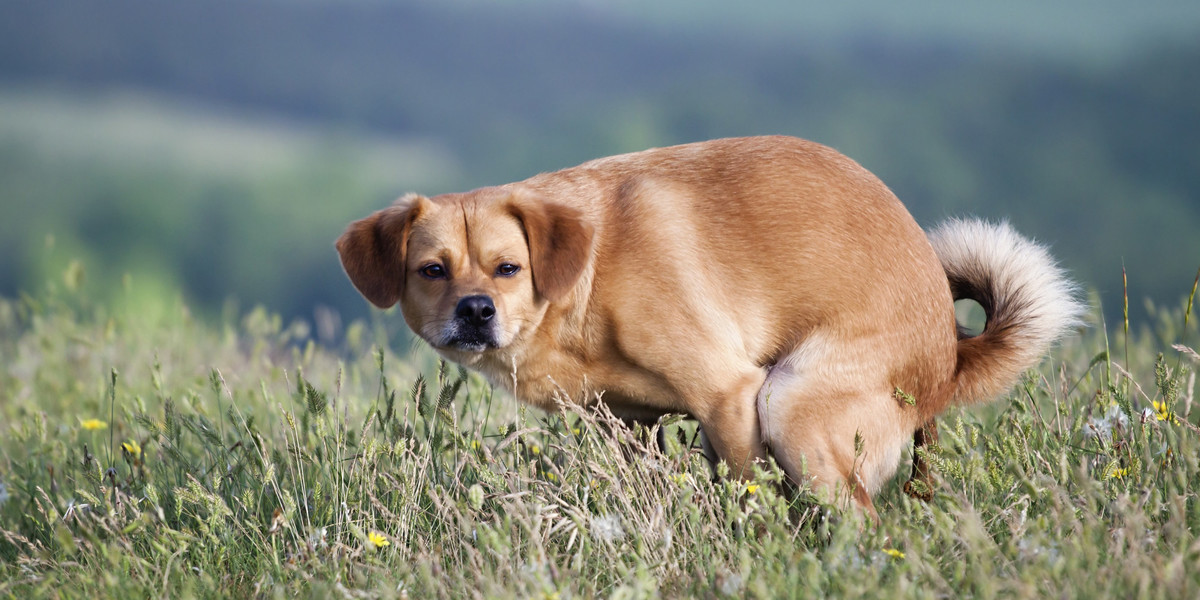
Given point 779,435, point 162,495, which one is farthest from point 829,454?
point 162,495

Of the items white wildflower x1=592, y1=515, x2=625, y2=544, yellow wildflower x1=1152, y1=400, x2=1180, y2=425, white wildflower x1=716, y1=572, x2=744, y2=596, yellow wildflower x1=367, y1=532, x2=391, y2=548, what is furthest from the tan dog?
white wildflower x1=716, y1=572, x2=744, y2=596

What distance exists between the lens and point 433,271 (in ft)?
11.8

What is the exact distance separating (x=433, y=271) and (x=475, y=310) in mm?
300

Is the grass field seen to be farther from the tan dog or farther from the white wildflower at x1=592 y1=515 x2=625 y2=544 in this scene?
the tan dog

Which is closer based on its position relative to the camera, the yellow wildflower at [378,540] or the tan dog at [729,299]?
the yellow wildflower at [378,540]

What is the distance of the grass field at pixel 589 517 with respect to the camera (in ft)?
7.98

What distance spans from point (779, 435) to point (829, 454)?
0.19 meters

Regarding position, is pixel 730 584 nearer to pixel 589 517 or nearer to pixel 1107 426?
pixel 589 517

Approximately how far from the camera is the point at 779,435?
339 centimetres

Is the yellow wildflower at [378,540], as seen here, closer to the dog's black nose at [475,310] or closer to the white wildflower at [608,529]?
the white wildflower at [608,529]

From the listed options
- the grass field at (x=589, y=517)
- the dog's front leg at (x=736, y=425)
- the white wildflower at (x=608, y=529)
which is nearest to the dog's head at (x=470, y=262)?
the grass field at (x=589, y=517)

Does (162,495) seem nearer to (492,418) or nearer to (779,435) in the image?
(492,418)

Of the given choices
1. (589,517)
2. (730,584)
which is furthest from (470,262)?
(730,584)

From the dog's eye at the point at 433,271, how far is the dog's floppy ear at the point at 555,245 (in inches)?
13.2
